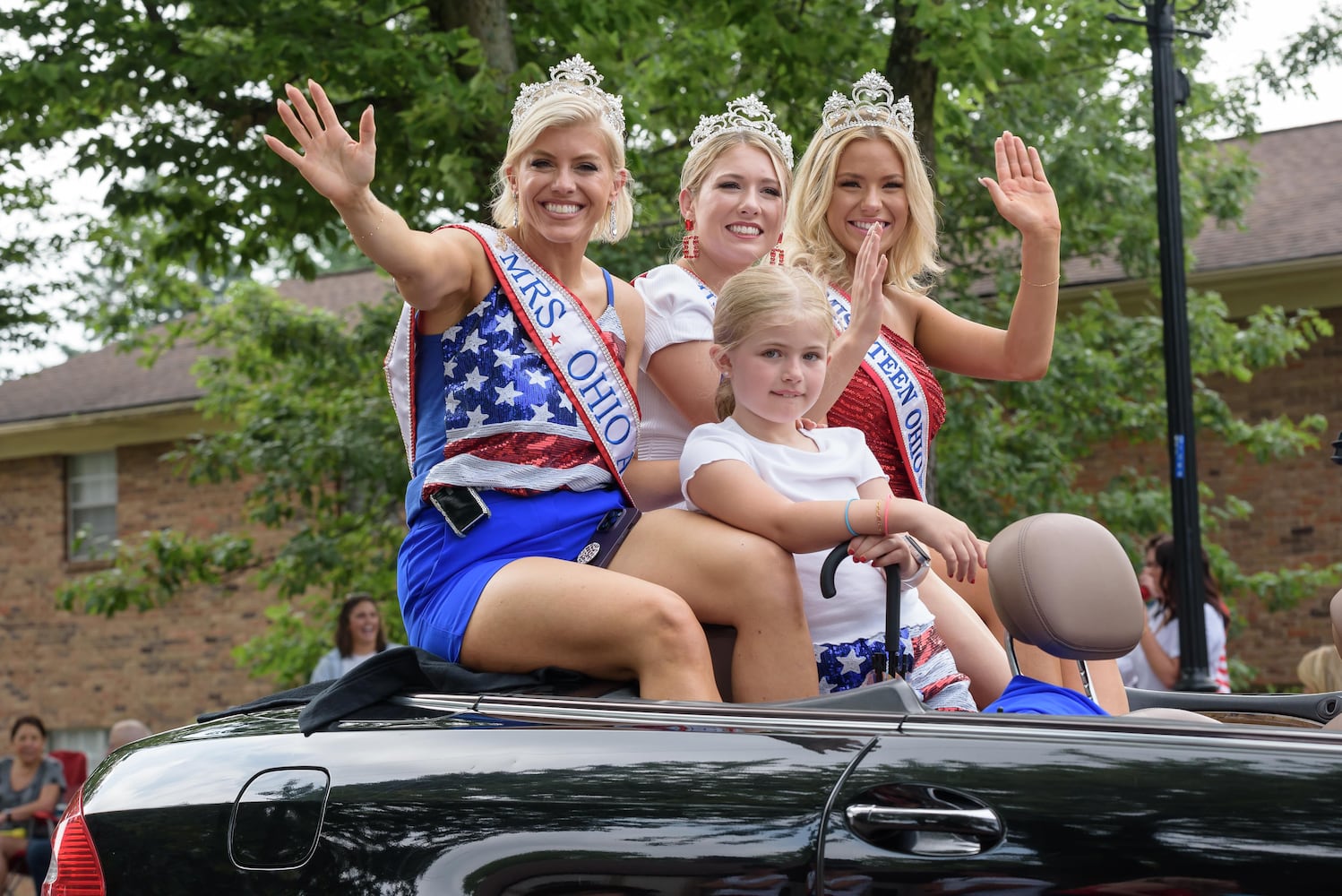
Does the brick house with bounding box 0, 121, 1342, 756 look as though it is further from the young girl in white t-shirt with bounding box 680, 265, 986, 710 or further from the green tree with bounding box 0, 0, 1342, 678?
the young girl in white t-shirt with bounding box 680, 265, 986, 710

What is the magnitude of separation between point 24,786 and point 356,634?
11.1 feet

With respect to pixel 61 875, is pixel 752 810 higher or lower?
higher

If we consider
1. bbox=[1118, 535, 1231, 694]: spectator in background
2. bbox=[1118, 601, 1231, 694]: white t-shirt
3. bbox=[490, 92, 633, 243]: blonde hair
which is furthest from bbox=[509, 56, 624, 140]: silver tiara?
bbox=[1118, 601, 1231, 694]: white t-shirt

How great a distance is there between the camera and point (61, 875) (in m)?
2.47

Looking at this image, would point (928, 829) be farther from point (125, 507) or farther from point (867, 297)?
point (125, 507)

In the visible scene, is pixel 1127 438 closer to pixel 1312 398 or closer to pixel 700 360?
pixel 1312 398

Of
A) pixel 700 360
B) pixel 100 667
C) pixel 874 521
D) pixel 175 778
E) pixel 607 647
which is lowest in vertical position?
pixel 100 667

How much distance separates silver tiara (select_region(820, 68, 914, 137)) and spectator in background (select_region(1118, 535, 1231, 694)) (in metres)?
4.46

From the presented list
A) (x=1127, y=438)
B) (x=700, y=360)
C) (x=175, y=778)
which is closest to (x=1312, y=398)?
(x=1127, y=438)

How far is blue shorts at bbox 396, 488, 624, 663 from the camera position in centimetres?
301

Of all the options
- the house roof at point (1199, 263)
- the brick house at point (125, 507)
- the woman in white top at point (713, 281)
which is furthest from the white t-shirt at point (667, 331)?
the brick house at point (125, 507)

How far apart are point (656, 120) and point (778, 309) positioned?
30.1 feet

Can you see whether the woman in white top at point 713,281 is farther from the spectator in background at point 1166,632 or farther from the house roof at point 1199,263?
the house roof at point 1199,263

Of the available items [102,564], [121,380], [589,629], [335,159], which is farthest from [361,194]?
[121,380]
